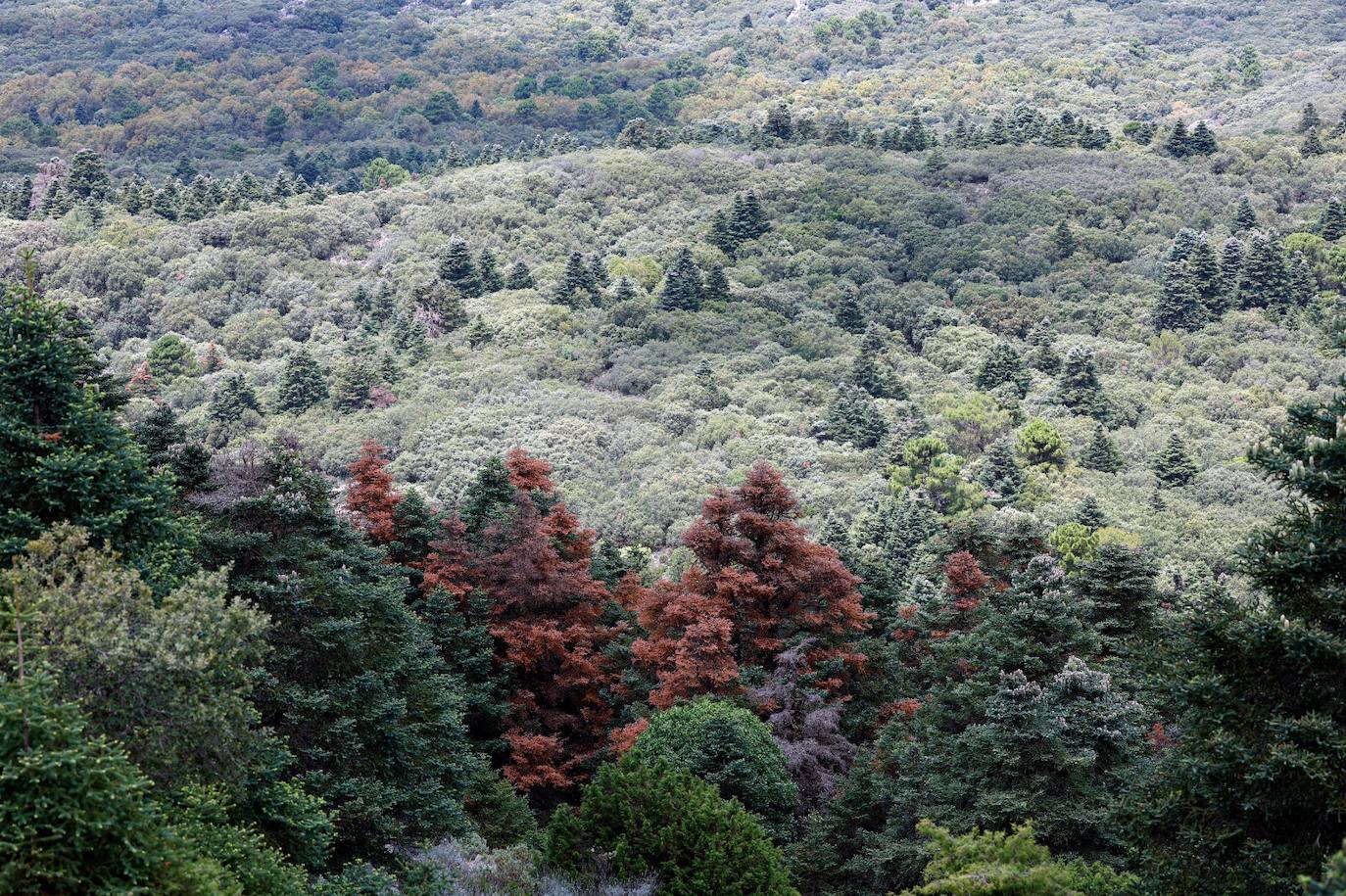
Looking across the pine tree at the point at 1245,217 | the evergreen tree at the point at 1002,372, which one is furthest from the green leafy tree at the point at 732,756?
the pine tree at the point at 1245,217

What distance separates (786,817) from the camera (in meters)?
19.2

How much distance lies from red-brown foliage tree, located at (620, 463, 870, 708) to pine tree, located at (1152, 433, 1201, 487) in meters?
23.6

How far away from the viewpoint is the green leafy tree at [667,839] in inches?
559

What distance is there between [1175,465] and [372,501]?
29.3m

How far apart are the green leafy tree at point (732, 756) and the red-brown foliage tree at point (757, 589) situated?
3.29 m

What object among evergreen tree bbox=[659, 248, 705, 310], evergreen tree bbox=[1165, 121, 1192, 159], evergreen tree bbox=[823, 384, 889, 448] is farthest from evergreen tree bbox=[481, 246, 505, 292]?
evergreen tree bbox=[1165, 121, 1192, 159]

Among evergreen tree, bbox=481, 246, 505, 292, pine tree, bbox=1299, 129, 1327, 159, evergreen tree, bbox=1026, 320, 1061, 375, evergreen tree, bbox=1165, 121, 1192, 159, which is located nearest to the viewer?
evergreen tree, bbox=1026, 320, 1061, 375

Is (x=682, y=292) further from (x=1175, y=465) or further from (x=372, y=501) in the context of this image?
(x=372, y=501)

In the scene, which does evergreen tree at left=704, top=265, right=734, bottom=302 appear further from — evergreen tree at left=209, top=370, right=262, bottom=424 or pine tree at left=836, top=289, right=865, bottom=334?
evergreen tree at left=209, top=370, right=262, bottom=424

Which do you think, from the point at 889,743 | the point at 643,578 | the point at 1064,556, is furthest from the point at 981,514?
the point at 889,743

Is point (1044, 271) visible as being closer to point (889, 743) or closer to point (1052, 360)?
point (1052, 360)

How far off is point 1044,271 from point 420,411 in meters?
33.4

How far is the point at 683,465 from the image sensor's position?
4559 cm

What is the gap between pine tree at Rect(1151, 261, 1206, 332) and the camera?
5472 centimetres
